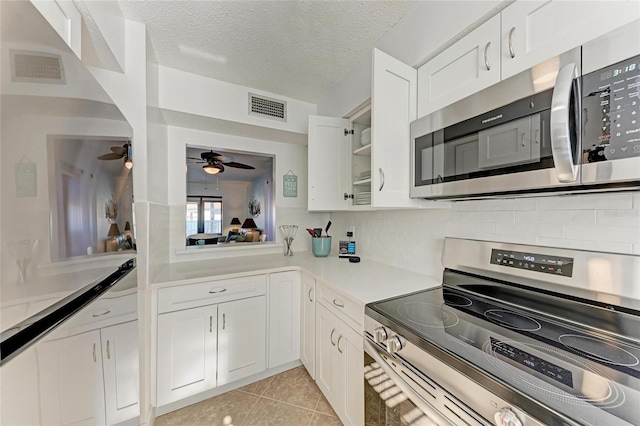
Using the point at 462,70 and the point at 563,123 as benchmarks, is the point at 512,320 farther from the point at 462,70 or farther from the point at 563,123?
the point at 462,70

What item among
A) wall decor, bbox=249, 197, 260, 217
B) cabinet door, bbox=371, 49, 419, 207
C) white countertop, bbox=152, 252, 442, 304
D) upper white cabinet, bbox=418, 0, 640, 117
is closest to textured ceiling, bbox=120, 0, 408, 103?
cabinet door, bbox=371, 49, 419, 207

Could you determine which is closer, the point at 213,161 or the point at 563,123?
the point at 563,123

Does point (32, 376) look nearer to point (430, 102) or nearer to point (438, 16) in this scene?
point (430, 102)

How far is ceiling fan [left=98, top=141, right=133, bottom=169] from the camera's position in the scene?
70 cm

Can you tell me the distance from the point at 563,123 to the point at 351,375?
4.71ft

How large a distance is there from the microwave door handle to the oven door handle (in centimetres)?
87

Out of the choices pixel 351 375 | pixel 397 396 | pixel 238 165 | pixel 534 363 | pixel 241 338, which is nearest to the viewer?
pixel 534 363

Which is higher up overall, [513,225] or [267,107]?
[267,107]

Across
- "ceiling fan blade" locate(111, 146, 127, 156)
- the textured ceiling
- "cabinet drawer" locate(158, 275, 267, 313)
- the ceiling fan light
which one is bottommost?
"cabinet drawer" locate(158, 275, 267, 313)

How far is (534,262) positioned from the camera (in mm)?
1020

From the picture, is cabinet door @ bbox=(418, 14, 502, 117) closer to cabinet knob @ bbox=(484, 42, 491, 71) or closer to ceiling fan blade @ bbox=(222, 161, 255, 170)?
cabinet knob @ bbox=(484, 42, 491, 71)

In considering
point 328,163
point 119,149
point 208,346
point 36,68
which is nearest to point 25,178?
point 36,68

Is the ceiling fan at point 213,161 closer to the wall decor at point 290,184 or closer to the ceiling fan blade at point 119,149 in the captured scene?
the wall decor at point 290,184

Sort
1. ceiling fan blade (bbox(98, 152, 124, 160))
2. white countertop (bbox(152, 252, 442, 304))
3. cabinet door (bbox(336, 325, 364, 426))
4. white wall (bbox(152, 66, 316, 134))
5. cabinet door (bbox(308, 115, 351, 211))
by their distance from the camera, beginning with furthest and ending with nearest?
1. cabinet door (bbox(308, 115, 351, 211))
2. white wall (bbox(152, 66, 316, 134))
3. white countertop (bbox(152, 252, 442, 304))
4. cabinet door (bbox(336, 325, 364, 426))
5. ceiling fan blade (bbox(98, 152, 124, 160))
